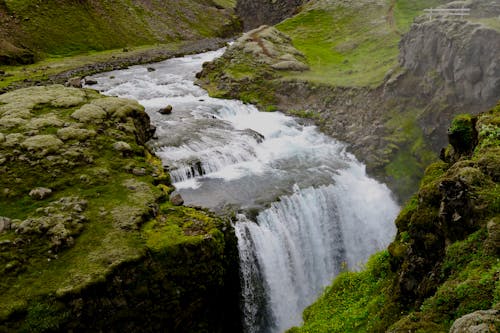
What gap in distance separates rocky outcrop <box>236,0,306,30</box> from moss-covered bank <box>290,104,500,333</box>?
296 ft

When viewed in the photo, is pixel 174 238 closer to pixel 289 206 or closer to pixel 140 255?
pixel 140 255

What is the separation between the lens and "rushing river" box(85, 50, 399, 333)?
2548 cm

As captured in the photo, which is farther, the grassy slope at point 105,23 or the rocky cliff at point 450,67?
the grassy slope at point 105,23

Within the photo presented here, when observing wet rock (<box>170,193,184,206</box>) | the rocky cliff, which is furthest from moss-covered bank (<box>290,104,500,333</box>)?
the rocky cliff

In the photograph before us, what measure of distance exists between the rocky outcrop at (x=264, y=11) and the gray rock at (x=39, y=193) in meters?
88.4

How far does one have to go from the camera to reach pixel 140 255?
1942 cm

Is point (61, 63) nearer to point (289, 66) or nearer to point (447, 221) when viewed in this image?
point (289, 66)

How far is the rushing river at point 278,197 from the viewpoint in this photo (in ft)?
83.6

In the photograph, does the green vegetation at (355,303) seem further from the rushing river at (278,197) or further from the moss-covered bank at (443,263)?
the rushing river at (278,197)

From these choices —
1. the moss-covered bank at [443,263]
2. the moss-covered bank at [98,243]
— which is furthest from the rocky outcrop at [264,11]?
the moss-covered bank at [443,263]

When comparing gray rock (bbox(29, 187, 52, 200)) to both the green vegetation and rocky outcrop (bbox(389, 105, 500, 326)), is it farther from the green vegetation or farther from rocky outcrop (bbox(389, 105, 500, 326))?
rocky outcrop (bbox(389, 105, 500, 326))

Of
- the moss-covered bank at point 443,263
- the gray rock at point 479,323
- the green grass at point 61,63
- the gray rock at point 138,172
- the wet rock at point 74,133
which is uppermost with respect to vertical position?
the green grass at point 61,63

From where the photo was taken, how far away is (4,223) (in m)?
20.0

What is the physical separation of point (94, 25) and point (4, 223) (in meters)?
91.5
